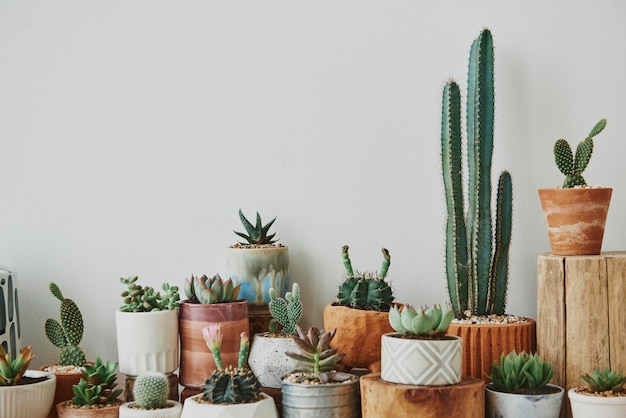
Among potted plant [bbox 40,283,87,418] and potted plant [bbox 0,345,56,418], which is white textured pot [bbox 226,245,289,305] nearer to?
potted plant [bbox 40,283,87,418]

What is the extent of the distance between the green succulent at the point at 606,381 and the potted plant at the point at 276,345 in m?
0.77

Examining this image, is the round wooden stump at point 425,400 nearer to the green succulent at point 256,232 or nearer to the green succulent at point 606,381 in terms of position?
the green succulent at point 606,381

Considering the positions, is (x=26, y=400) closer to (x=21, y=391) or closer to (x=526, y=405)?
(x=21, y=391)

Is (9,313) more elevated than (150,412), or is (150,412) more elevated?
(9,313)

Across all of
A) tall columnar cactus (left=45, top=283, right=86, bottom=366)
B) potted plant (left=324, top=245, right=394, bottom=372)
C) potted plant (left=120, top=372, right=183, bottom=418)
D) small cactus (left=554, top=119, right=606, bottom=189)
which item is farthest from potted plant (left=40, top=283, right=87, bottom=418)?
small cactus (left=554, top=119, right=606, bottom=189)

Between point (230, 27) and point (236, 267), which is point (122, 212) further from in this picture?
point (230, 27)

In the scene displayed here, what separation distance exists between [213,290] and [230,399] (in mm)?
354

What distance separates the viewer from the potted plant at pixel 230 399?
1794 millimetres

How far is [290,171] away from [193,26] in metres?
0.57

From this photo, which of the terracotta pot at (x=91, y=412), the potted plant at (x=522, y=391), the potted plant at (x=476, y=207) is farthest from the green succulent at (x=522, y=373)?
the terracotta pot at (x=91, y=412)

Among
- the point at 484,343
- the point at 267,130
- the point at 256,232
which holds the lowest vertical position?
the point at 484,343

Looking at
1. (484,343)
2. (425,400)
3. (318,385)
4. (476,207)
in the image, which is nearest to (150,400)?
(318,385)

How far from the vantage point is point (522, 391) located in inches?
75.5

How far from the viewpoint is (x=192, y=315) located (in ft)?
6.77
